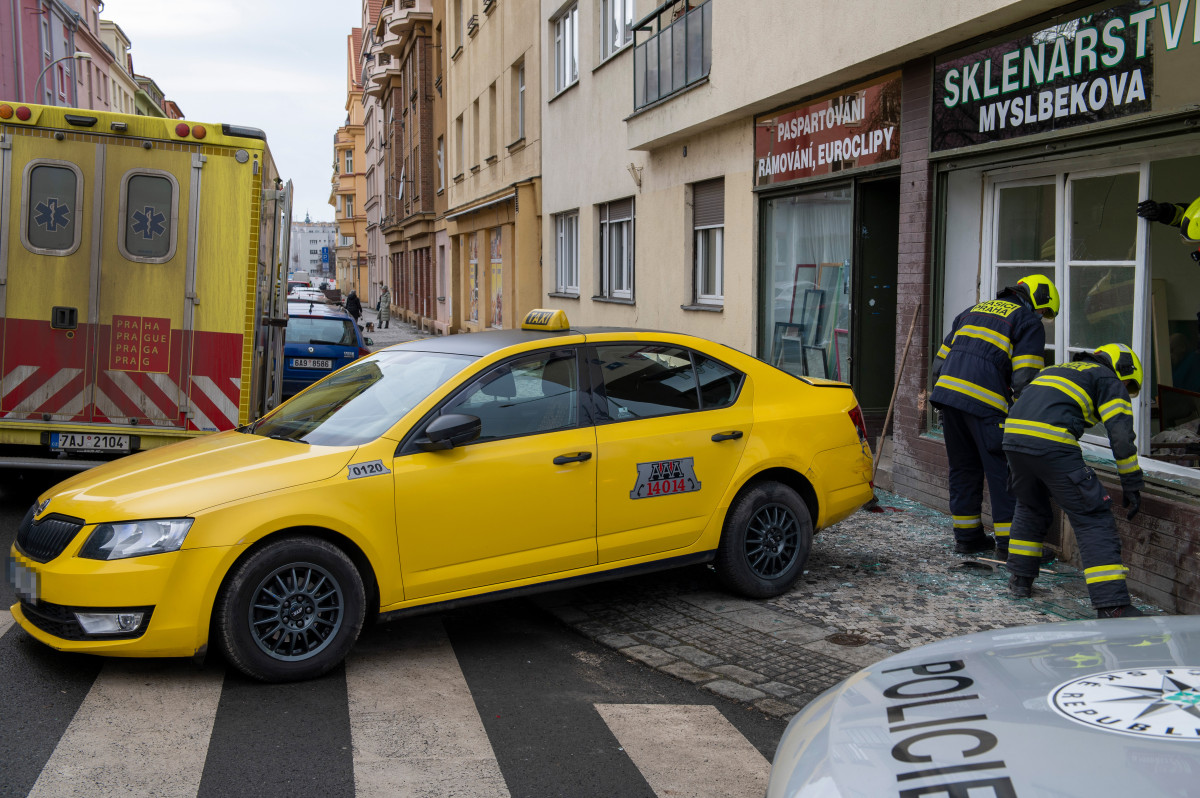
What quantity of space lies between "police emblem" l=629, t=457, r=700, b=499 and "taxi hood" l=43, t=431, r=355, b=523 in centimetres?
154

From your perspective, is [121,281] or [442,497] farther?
[121,281]

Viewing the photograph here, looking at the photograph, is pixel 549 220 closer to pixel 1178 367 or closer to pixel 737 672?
pixel 1178 367

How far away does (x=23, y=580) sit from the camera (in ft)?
15.2

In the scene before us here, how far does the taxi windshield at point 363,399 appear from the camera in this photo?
16.5 ft

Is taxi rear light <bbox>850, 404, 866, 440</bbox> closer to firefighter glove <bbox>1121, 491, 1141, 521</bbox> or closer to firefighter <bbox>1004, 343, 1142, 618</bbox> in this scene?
→ firefighter <bbox>1004, 343, 1142, 618</bbox>

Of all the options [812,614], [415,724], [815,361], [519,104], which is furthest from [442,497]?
[519,104]

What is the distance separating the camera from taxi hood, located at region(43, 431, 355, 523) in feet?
14.6

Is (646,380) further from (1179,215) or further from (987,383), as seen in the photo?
(1179,215)

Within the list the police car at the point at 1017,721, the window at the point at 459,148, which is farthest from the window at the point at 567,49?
the police car at the point at 1017,721

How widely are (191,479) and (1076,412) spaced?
14.9 feet

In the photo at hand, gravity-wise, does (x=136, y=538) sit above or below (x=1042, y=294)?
below

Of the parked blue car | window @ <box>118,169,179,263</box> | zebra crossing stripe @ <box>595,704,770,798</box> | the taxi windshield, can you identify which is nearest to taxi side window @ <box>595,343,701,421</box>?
the taxi windshield

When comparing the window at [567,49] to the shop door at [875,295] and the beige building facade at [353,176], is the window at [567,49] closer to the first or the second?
the shop door at [875,295]

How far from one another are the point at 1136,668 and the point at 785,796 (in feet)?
2.68
